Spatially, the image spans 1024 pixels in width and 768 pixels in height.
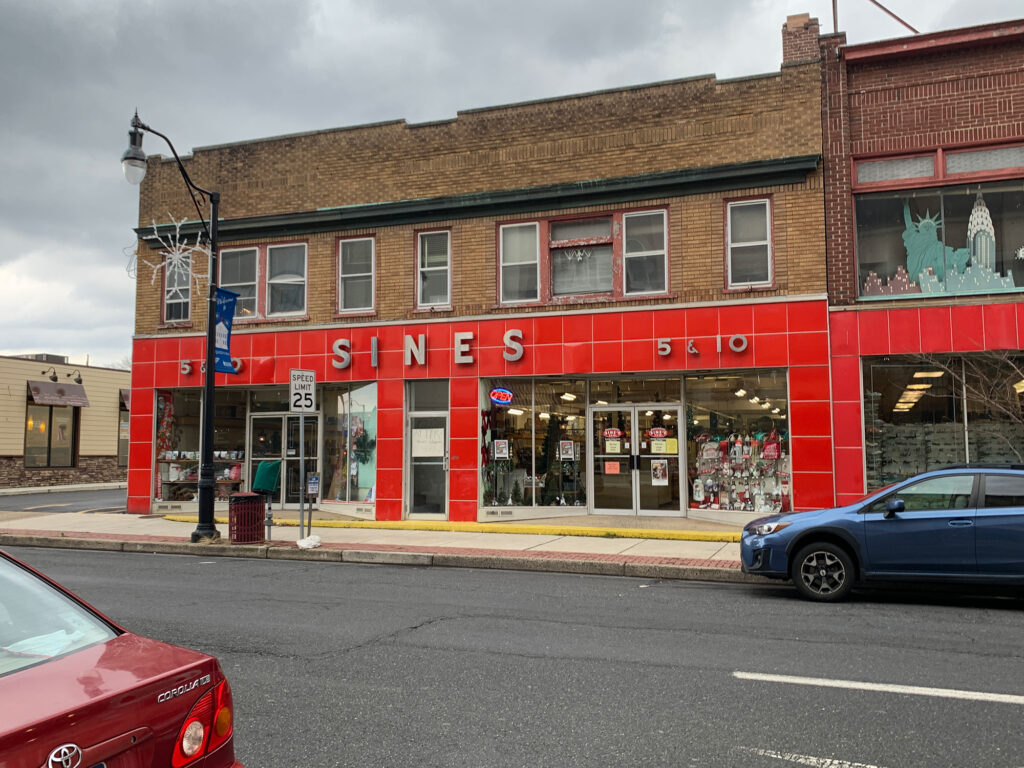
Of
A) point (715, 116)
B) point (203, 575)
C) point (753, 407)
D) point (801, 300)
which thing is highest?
point (715, 116)

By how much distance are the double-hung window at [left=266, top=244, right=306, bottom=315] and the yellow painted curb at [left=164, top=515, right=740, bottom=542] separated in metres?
4.74

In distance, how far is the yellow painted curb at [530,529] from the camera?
46.9 ft

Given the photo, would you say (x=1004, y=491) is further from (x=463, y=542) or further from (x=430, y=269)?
(x=430, y=269)

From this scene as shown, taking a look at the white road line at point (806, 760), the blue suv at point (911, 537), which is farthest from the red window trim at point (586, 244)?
the white road line at point (806, 760)

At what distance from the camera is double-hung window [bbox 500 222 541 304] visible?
56.1 ft

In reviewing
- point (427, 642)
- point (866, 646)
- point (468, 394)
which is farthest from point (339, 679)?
point (468, 394)

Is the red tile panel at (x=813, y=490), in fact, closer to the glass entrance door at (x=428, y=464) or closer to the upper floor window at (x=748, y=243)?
the upper floor window at (x=748, y=243)

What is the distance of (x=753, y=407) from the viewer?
51.1 feet

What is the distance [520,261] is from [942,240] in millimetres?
7837

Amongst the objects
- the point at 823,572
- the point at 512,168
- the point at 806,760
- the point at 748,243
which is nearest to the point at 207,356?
the point at 512,168

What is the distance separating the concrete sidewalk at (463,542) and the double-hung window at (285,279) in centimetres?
480

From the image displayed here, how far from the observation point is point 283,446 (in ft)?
63.0

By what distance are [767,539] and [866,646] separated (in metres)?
2.49

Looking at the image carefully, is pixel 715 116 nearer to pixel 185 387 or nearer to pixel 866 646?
pixel 866 646
